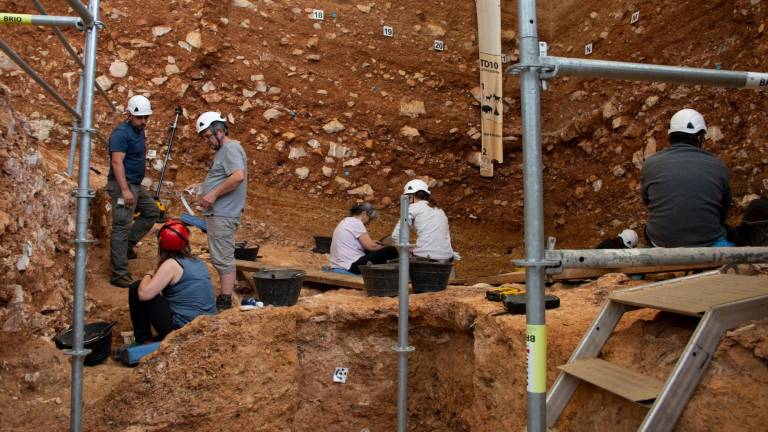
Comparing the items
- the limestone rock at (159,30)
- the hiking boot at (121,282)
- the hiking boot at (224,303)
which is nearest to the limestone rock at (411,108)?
the limestone rock at (159,30)

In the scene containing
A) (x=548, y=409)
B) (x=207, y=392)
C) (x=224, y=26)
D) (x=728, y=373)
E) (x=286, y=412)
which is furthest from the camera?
(x=224, y=26)

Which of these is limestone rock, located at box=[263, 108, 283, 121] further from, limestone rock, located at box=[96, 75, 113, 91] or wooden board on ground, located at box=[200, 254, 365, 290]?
wooden board on ground, located at box=[200, 254, 365, 290]

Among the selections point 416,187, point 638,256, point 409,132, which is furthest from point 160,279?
point 409,132

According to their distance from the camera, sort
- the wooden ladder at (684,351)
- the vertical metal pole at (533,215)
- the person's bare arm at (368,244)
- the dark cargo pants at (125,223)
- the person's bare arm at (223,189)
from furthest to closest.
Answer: the person's bare arm at (368,244) → the dark cargo pants at (125,223) → the person's bare arm at (223,189) → the wooden ladder at (684,351) → the vertical metal pole at (533,215)

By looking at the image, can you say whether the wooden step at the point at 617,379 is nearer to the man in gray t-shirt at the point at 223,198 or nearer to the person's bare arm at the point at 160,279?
the person's bare arm at the point at 160,279

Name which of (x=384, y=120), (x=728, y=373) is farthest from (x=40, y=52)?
(x=728, y=373)

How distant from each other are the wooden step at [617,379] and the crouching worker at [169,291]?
3.04m

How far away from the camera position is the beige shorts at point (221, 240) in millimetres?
5027

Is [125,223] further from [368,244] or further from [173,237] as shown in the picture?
[368,244]

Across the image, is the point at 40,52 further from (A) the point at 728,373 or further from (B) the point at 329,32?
(A) the point at 728,373

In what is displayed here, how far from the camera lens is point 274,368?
4.69 metres

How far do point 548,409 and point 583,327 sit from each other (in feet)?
3.19

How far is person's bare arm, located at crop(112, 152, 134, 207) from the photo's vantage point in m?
5.46

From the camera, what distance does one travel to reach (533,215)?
2.06 m
